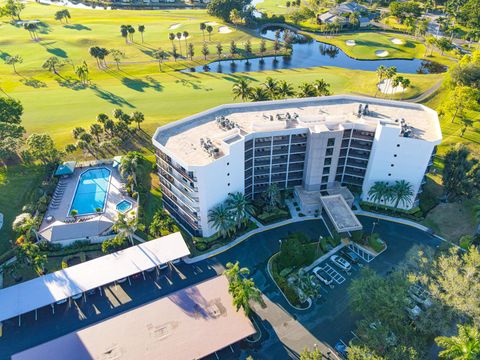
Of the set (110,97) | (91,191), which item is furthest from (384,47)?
(91,191)

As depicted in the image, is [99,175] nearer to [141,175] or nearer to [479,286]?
[141,175]

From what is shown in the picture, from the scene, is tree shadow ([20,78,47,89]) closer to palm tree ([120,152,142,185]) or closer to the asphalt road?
palm tree ([120,152,142,185])

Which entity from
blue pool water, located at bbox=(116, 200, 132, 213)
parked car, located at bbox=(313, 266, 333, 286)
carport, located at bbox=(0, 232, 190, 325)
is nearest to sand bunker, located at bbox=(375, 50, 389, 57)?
parked car, located at bbox=(313, 266, 333, 286)

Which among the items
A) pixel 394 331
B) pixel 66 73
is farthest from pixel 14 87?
pixel 394 331

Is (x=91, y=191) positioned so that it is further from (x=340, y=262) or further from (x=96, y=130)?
(x=340, y=262)

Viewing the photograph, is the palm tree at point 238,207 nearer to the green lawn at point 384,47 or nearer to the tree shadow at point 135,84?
the tree shadow at point 135,84

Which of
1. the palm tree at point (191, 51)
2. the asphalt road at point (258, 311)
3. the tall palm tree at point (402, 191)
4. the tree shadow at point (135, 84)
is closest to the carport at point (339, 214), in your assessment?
the asphalt road at point (258, 311)
